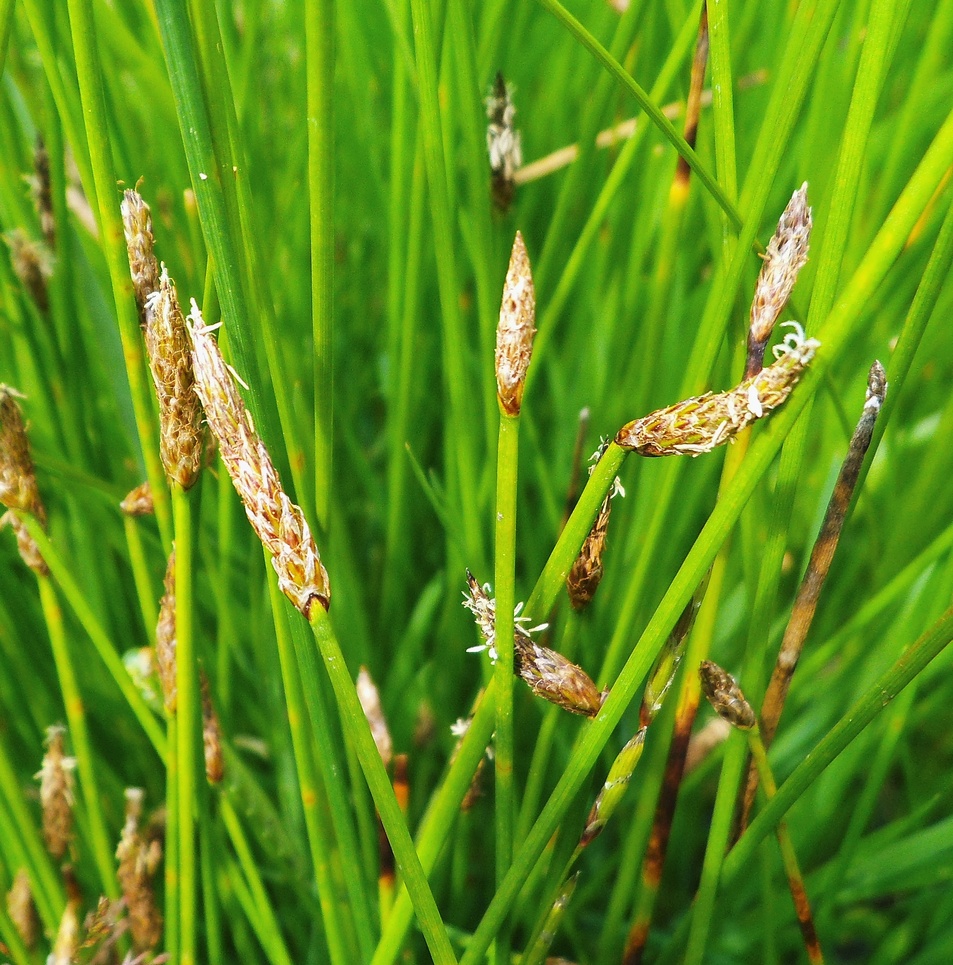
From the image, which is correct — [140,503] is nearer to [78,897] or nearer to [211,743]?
[211,743]

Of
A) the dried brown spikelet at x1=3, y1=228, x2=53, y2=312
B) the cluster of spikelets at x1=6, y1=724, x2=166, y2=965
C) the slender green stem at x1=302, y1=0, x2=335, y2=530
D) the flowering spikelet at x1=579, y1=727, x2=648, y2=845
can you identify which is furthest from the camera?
the dried brown spikelet at x1=3, y1=228, x2=53, y2=312

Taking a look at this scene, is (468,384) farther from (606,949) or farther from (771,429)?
(606,949)

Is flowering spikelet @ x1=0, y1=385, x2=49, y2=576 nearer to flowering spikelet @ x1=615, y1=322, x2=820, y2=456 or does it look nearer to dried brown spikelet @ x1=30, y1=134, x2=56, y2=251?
dried brown spikelet @ x1=30, y1=134, x2=56, y2=251

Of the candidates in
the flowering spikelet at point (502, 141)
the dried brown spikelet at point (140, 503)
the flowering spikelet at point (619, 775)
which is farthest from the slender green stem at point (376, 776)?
the flowering spikelet at point (502, 141)

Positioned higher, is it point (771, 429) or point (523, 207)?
point (523, 207)

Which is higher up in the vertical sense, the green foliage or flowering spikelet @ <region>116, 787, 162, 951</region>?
the green foliage

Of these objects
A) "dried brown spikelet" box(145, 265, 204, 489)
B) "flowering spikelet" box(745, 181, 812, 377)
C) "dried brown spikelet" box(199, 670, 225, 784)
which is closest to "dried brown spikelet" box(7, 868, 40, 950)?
"dried brown spikelet" box(199, 670, 225, 784)

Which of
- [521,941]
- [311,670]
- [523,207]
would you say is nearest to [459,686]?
[521,941]
